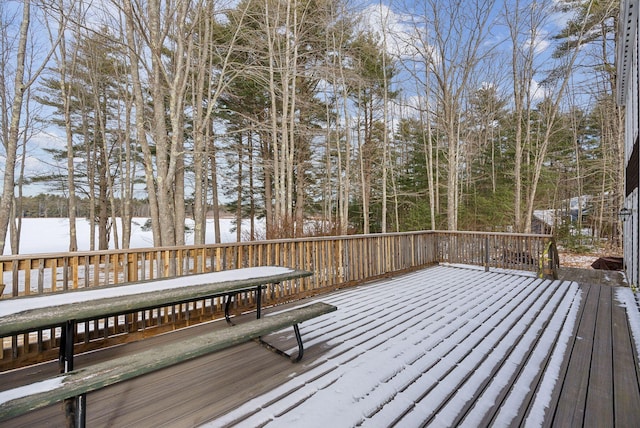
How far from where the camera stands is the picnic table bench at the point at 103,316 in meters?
1.17

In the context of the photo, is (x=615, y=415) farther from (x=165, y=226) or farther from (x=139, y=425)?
(x=165, y=226)

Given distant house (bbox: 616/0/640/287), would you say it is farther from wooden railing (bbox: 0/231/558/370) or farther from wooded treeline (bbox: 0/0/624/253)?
wooded treeline (bbox: 0/0/624/253)

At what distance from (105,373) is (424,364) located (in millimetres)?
2120

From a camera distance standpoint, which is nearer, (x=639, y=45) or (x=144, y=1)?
(x=639, y=45)

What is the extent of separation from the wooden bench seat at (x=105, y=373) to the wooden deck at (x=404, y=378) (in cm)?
43

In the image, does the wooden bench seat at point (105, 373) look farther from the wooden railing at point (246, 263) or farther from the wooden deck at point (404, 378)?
the wooden railing at point (246, 263)

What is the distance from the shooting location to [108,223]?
16141 mm

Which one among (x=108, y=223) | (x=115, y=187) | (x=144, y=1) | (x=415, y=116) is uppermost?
(x=415, y=116)

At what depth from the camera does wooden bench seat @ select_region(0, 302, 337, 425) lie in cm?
108

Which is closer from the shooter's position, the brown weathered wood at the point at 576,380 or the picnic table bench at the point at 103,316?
the picnic table bench at the point at 103,316

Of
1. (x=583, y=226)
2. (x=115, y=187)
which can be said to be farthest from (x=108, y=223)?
(x=583, y=226)

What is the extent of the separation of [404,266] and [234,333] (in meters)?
5.12

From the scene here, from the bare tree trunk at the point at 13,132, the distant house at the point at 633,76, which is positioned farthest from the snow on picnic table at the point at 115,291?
the distant house at the point at 633,76

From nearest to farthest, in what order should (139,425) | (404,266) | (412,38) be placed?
(139,425) → (404,266) → (412,38)
